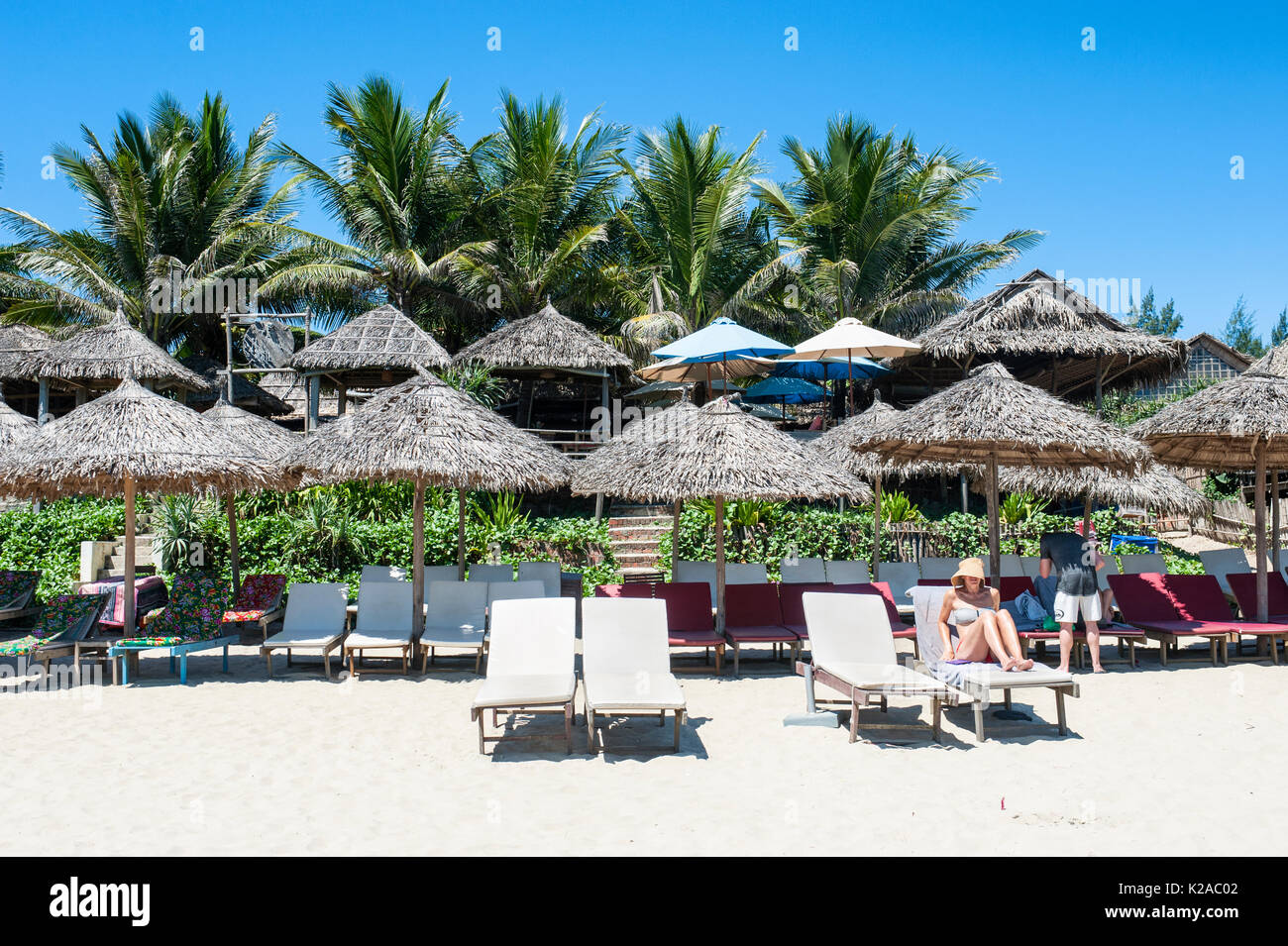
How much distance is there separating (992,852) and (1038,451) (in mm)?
6818

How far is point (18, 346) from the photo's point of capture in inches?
821

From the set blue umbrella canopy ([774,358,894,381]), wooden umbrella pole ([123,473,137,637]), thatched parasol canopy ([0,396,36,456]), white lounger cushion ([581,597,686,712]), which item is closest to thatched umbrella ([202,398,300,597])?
wooden umbrella pole ([123,473,137,637])

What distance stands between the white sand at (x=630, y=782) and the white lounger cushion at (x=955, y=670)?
43 cm

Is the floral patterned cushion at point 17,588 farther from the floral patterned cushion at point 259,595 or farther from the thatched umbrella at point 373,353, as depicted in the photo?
the thatched umbrella at point 373,353

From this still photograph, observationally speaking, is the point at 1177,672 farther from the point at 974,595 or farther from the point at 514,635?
the point at 514,635

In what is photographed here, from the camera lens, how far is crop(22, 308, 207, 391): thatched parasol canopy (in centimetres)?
1725

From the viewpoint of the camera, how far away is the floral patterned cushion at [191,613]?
8.95 metres

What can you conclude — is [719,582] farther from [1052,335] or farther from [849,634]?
[1052,335]

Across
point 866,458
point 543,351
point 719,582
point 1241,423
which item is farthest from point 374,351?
point 1241,423

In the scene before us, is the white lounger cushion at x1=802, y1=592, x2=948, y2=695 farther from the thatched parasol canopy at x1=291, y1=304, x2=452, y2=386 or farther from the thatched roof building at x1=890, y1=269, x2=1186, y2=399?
the thatched parasol canopy at x1=291, y1=304, x2=452, y2=386

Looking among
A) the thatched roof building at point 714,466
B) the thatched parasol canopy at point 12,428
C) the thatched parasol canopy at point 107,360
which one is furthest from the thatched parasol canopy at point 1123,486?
the thatched parasol canopy at point 107,360

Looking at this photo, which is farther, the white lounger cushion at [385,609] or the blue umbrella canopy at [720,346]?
the blue umbrella canopy at [720,346]

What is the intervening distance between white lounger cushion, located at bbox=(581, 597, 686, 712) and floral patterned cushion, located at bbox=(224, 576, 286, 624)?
4463 mm
